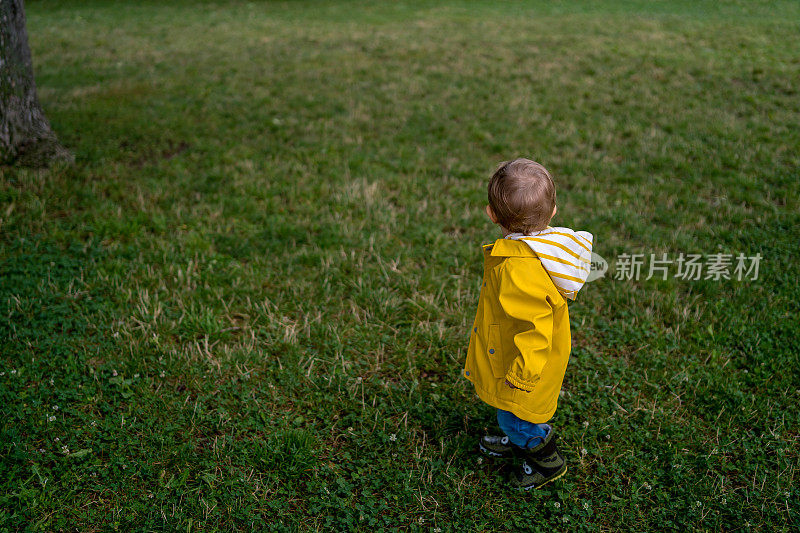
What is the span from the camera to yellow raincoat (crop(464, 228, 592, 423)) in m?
2.86

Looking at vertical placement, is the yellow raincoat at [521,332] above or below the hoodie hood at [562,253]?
below

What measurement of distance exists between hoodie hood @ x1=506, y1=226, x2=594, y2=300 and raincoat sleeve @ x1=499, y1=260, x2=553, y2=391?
11 cm

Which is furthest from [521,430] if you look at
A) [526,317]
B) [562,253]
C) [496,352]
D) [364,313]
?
[364,313]

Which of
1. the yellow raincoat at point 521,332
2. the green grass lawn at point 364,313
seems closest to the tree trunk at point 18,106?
the green grass lawn at point 364,313

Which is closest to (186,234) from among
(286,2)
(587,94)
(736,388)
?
(736,388)

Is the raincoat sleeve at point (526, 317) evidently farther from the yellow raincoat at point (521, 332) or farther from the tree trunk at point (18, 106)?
the tree trunk at point (18, 106)

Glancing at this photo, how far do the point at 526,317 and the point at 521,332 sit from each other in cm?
14

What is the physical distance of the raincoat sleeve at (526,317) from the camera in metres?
2.84

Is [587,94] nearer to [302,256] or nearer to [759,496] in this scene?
[302,256]

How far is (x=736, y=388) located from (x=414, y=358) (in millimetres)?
2339

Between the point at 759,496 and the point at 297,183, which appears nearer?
the point at 759,496

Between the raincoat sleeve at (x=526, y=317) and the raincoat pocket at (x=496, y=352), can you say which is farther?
the raincoat pocket at (x=496, y=352)

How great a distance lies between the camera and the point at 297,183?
675 cm

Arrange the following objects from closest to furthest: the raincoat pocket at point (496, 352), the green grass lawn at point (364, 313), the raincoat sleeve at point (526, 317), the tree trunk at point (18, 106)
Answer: the raincoat sleeve at point (526, 317)
the raincoat pocket at point (496, 352)
the green grass lawn at point (364, 313)
the tree trunk at point (18, 106)
